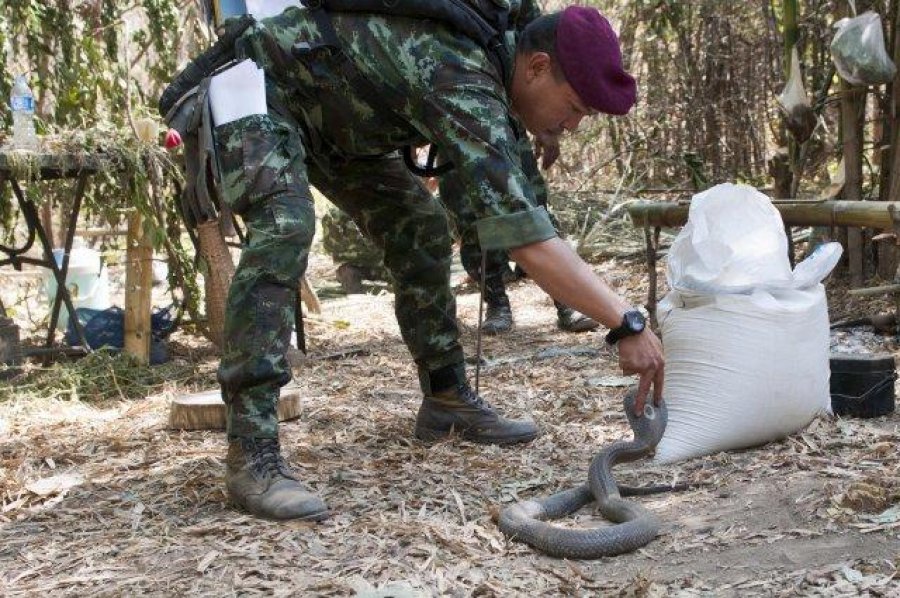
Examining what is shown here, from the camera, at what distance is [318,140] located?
3.02 m

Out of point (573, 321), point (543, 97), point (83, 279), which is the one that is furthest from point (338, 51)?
point (83, 279)

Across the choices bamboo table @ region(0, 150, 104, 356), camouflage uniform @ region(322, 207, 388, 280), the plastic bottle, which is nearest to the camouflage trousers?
bamboo table @ region(0, 150, 104, 356)

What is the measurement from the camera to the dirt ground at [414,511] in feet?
7.64

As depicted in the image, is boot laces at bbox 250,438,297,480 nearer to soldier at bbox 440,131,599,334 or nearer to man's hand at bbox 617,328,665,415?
man's hand at bbox 617,328,665,415

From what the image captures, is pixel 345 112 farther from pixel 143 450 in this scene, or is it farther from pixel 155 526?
pixel 143 450

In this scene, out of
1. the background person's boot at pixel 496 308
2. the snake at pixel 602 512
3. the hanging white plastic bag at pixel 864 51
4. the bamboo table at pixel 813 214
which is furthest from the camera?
the background person's boot at pixel 496 308

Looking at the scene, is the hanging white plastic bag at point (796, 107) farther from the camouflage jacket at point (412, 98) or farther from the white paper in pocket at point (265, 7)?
the white paper in pocket at point (265, 7)

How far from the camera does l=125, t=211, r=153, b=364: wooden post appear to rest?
520 cm

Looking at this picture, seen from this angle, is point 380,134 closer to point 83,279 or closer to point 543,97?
point 543,97

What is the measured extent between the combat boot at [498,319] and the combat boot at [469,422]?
2182 mm

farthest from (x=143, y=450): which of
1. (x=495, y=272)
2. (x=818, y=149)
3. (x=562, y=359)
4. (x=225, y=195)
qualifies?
(x=818, y=149)

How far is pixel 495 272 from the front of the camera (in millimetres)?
5648

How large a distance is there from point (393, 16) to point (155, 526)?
1.40m

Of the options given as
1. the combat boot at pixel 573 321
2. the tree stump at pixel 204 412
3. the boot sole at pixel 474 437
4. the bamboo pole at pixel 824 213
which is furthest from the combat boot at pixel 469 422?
the combat boot at pixel 573 321
